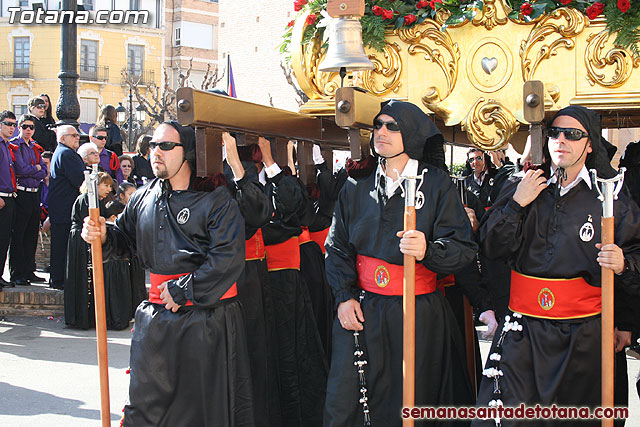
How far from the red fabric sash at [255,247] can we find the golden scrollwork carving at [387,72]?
4.10ft

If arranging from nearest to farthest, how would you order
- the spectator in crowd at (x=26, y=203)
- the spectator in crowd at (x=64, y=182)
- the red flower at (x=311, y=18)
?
the red flower at (x=311, y=18)
the spectator in crowd at (x=64, y=182)
the spectator in crowd at (x=26, y=203)

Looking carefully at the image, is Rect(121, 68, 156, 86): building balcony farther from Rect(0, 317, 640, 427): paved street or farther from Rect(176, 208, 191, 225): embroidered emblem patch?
Rect(176, 208, 191, 225): embroidered emblem patch

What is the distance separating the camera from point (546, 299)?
3990mm

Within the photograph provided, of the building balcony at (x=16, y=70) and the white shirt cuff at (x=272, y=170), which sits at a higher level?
the building balcony at (x=16, y=70)

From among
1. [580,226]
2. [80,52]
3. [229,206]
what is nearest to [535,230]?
[580,226]

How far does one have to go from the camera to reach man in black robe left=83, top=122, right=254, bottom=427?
4.25m

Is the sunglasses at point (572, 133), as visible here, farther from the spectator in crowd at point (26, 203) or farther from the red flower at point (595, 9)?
the spectator in crowd at point (26, 203)

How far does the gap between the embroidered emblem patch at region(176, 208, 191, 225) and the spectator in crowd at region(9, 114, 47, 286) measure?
5508 millimetres

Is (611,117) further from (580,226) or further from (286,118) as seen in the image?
(286,118)

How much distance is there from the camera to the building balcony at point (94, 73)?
41156 mm

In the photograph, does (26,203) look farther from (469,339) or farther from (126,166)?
(469,339)

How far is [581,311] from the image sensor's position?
396 centimetres

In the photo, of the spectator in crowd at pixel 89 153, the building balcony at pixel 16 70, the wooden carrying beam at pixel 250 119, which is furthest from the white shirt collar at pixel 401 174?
the building balcony at pixel 16 70

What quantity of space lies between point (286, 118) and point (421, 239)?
1491 mm
